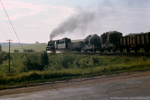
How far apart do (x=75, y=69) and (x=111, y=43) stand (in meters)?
18.6

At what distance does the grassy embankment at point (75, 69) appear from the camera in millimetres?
14836

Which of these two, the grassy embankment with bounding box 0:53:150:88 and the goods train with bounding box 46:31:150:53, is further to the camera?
the goods train with bounding box 46:31:150:53

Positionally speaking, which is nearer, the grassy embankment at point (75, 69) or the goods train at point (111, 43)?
the grassy embankment at point (75, 69)

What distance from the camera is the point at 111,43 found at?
37594mm

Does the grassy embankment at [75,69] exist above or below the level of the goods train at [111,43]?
below

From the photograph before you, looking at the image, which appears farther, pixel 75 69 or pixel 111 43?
pixel 111 43

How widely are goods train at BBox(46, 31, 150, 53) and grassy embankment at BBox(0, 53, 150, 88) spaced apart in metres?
4.96

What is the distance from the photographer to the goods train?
30.3 metres

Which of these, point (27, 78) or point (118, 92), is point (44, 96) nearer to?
point (118, 92)

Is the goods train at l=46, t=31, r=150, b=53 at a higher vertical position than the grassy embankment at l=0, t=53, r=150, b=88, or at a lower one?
higher

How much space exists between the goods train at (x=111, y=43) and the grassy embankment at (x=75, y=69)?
16.3 ft

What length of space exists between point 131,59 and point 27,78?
1344cm

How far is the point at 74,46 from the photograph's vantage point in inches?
2013

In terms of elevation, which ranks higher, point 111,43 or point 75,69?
point 111,43
